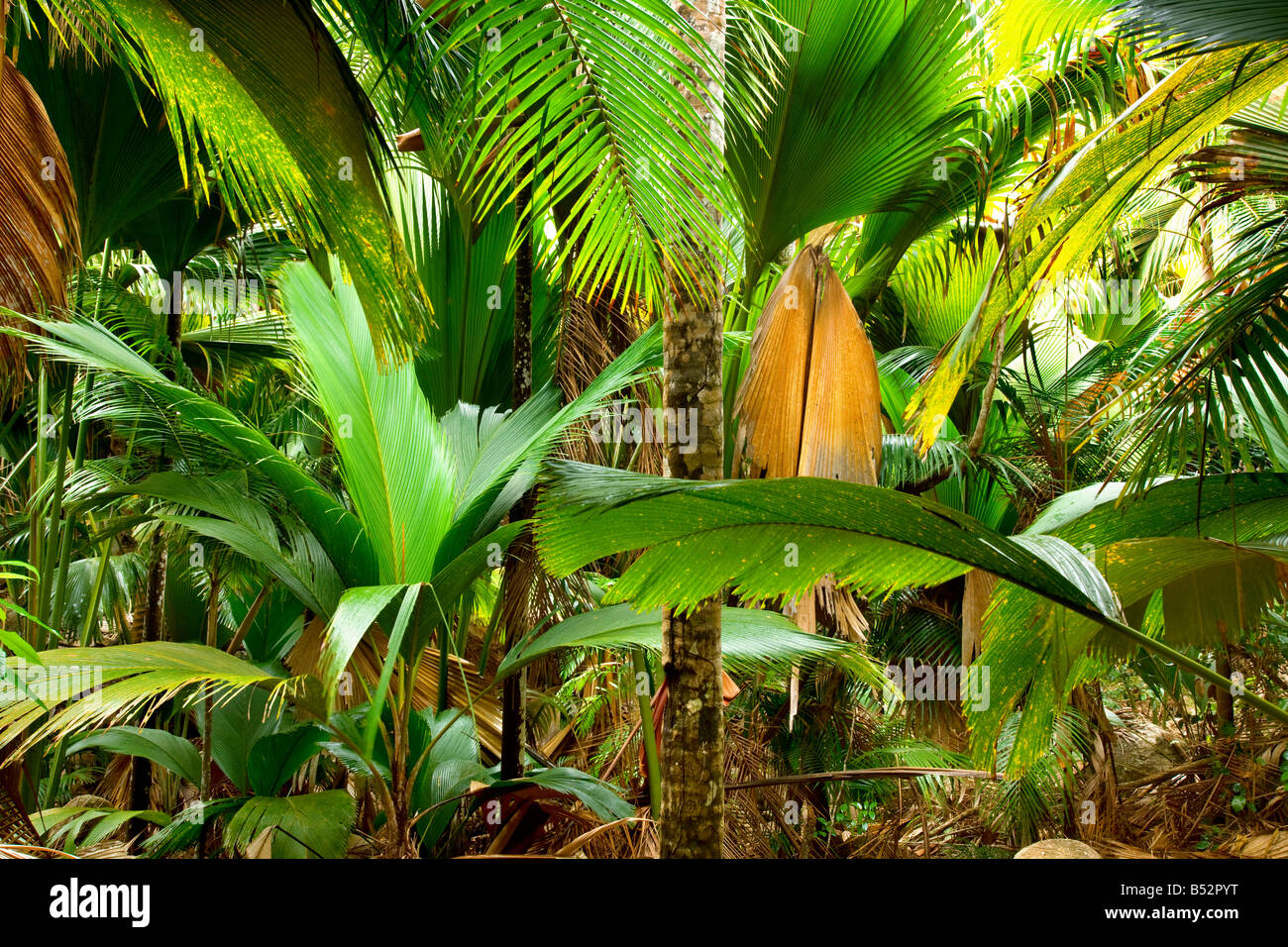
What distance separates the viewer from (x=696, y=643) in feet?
6.98

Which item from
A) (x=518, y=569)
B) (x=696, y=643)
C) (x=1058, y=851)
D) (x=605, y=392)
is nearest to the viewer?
(x=696, y=643)

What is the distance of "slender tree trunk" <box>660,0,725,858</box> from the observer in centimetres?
210

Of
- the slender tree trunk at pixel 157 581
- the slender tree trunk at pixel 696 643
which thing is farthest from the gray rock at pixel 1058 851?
the slender tree trunk at pixel 157 581

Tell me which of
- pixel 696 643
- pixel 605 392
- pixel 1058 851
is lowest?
pixel 1058 851

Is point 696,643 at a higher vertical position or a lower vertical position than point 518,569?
lower

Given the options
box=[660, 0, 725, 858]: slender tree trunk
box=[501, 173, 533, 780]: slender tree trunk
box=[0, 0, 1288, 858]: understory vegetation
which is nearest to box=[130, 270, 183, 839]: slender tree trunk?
box=[0, 0, 1288, 858]: understory vegetation

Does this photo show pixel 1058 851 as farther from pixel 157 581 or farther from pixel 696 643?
pixel 157 581

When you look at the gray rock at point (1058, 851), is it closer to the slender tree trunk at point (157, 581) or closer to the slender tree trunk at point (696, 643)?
the slender tree trunk at point (696, 643)

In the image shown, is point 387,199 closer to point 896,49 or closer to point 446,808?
point 896,49

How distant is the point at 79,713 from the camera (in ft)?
6.69

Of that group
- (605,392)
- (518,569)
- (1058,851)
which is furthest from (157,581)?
(1058,851)

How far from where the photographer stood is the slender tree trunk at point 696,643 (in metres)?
2.10
